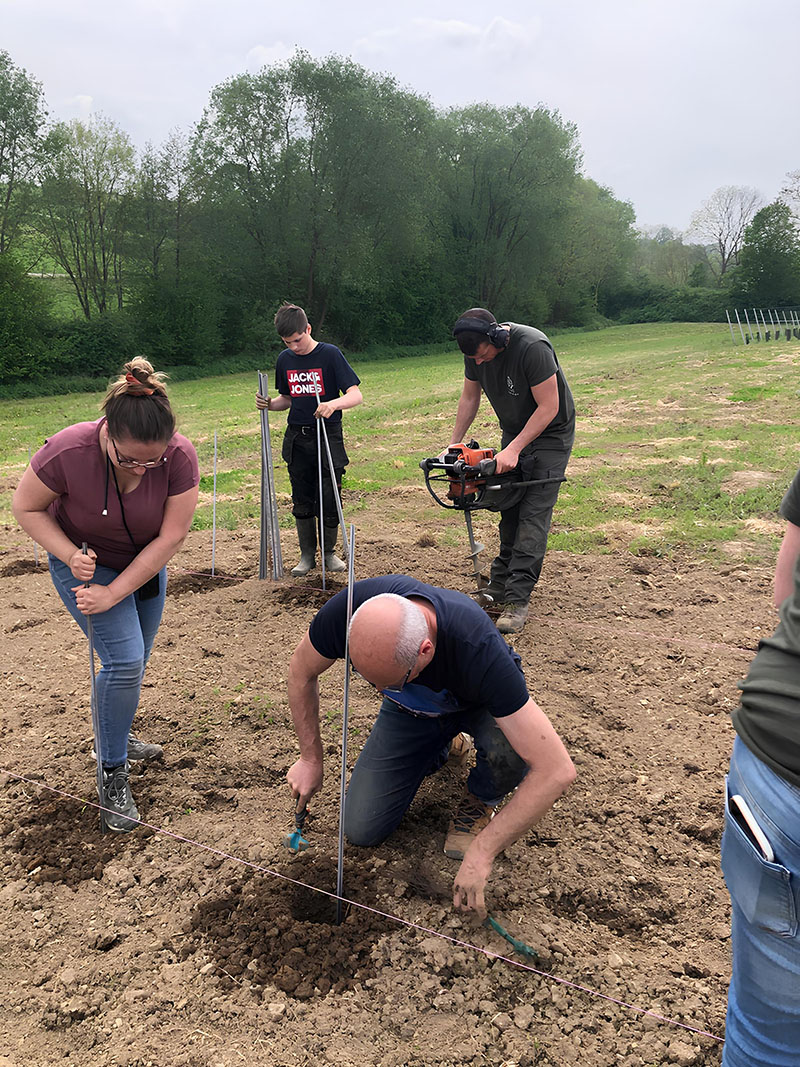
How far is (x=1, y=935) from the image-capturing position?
2.60 m

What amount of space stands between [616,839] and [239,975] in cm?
152

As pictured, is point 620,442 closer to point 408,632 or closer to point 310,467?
point 310,467

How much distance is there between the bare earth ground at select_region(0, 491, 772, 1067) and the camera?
7.27 ft

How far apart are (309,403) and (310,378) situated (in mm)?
185

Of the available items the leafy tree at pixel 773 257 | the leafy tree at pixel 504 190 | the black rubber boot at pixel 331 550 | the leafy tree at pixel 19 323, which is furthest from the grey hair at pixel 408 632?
the leafy tree at pixel 773 257

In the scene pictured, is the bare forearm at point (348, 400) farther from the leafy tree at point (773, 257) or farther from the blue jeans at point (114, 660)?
the leafy tree at point (773, 257)

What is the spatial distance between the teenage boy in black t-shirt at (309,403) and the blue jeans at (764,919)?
4.19 m

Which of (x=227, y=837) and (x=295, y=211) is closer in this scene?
(x=227, y=837)

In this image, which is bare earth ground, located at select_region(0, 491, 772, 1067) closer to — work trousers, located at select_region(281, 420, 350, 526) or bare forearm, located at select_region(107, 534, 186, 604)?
bare forearm, located at select_region(107, 534, 186, 604)

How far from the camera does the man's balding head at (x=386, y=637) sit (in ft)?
7.18

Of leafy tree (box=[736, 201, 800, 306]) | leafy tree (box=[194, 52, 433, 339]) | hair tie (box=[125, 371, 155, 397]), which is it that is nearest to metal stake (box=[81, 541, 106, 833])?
hair tie (box=[125, 371, 155, 397])

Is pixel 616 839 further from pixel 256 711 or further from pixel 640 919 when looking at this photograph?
pixel 256 711

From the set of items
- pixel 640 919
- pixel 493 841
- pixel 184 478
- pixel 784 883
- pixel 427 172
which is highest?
pixel 427 172

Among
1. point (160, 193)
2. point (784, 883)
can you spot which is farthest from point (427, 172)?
point (784, 883)
